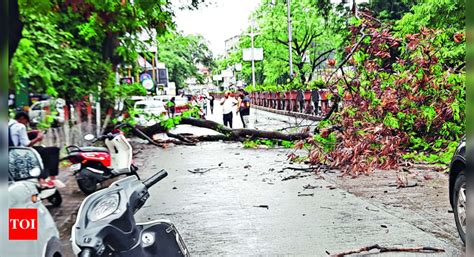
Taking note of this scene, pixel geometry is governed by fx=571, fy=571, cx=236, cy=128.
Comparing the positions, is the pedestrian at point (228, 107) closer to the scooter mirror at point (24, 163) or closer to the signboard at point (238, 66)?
the scooter mirror at point (24, 163)

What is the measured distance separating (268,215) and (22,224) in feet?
19.1

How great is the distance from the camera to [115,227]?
2.76 metres

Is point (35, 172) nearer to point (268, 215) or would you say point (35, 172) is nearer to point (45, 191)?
point (45, 191)

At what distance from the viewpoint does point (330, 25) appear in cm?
2466

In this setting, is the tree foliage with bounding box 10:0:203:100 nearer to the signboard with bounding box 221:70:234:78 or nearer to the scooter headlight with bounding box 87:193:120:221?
the scooter headlight with bounding box 87:193:120:221

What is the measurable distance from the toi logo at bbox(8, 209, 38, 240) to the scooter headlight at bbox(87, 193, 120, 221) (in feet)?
1.01

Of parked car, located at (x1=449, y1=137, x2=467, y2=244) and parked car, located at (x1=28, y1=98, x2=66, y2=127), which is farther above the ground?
parked car, located at (x1=28, y1=98, x2=66, y2=127)

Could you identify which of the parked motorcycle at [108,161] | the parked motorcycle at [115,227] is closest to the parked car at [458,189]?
the parked motorcycle at [115,227]

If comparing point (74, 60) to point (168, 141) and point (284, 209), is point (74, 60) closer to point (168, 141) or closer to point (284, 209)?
point (284, 209)

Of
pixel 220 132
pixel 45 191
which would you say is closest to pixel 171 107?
pixel 220 132

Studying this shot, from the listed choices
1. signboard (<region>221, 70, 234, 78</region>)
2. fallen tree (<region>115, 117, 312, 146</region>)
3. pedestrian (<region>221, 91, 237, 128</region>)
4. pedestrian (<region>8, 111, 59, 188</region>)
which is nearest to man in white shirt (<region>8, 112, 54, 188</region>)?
pedestrian (<region>8, 111, 59, 188</region>)

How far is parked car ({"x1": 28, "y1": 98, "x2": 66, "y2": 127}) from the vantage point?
3.13 metres

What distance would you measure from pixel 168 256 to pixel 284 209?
18.2 ft

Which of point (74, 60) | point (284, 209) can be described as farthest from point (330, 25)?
point (74, 60)
